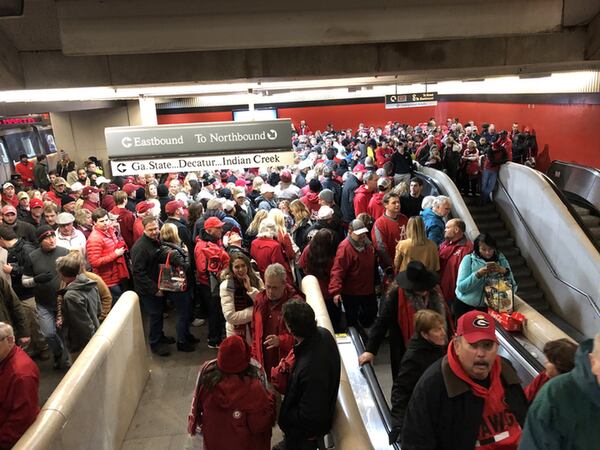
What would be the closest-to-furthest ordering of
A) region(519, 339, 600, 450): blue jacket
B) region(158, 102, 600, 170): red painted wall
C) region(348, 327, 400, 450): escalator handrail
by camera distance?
region(519, 339, 600, 450): blue jacket < region(348, 327, 400, 450): escalator handrail < region(158, 102, 600, 170): red painted wall

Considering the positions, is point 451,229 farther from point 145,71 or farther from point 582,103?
point 582,103

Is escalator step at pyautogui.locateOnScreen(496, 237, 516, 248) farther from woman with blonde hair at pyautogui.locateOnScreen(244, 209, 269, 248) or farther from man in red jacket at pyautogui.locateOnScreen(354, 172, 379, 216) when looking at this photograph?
woman with blonde hair at pyautogui.locateOnScreen(244, 209, 269, 248)

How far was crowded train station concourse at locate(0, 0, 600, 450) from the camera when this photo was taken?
285 centimetres

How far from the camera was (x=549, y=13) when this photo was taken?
4223 millimetres

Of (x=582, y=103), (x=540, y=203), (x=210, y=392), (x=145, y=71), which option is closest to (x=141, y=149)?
(x=145, y=71)

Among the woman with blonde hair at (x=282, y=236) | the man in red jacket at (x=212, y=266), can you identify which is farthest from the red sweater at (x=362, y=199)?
the man in red jacket at (x=212, y=266)

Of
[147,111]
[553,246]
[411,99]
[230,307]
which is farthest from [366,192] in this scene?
[411,99]

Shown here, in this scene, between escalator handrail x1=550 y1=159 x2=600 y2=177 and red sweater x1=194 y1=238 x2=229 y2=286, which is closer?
red sweater x1=194 y1=238 x2=229 y2=286

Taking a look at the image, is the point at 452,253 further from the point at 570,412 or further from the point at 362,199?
the point at 570,412

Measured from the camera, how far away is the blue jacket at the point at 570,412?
1.69 m

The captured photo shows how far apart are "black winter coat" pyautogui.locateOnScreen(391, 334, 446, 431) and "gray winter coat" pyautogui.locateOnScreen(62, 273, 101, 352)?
3093 millimetres

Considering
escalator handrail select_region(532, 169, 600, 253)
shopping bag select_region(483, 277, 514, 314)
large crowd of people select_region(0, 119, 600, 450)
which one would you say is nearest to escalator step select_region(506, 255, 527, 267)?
escalator handrail select_region(532, 169, 600, 253)

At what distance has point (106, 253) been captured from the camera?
579 centimetres

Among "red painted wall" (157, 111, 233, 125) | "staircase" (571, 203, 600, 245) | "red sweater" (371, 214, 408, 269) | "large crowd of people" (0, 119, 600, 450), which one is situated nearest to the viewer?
"large crowd of people" (0, 119, 600, 450)
